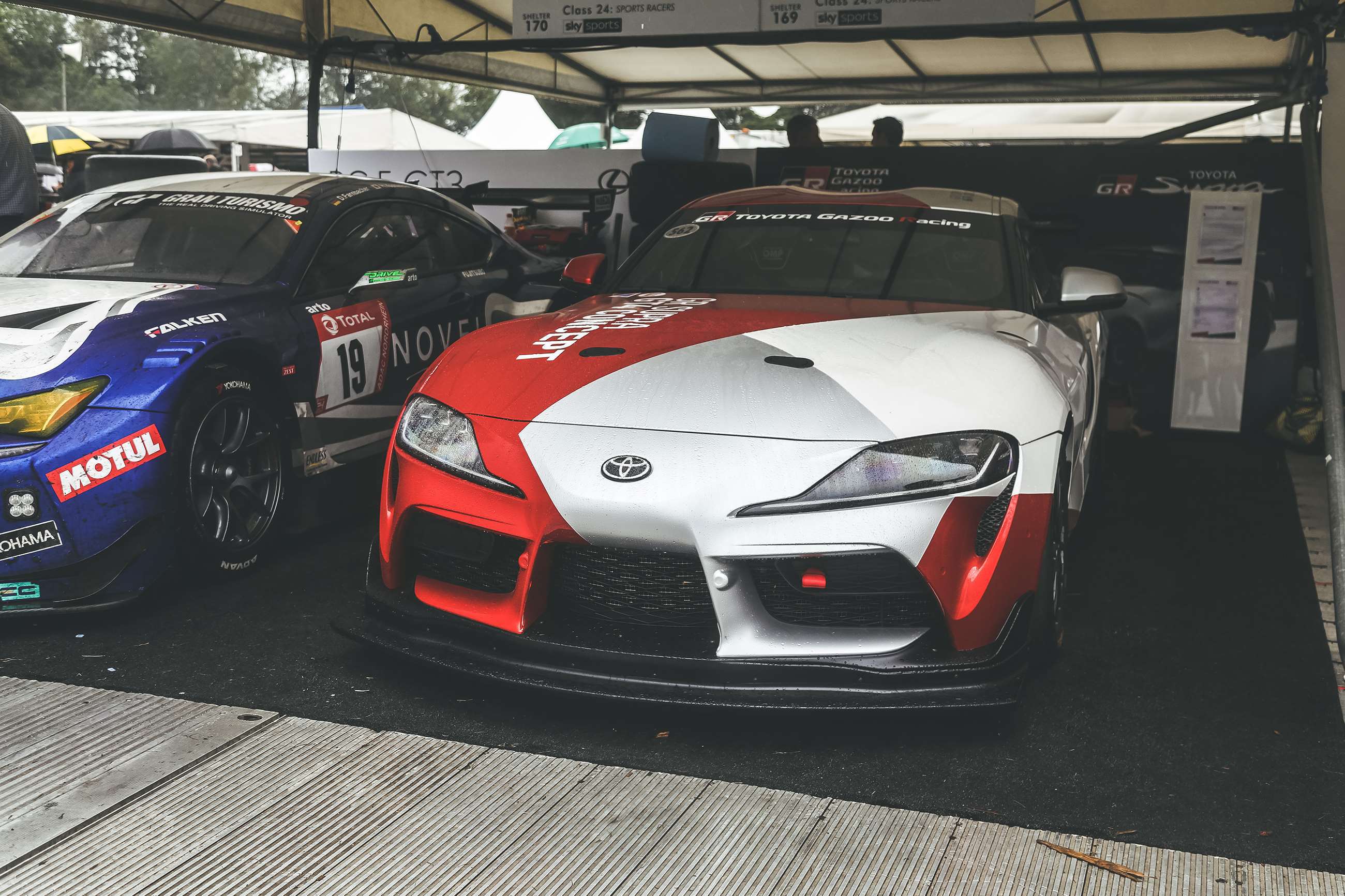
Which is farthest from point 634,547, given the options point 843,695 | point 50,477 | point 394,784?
point 50,477

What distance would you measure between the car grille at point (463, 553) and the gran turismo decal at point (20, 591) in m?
1.21

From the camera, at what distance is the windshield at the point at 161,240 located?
4.42 m

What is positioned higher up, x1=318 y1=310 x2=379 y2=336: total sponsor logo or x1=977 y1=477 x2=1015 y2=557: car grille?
x1=318 y1=310 x2=379 y2=336: total sponsor logo

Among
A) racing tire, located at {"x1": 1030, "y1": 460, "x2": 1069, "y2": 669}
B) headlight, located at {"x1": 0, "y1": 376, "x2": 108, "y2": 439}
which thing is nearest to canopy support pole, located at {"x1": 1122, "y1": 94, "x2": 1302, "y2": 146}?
racing tire, located at {"x1": 1030, "y1": 460, "x2": 1069, "y2": 669}

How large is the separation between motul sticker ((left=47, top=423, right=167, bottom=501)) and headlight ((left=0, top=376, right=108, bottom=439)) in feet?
0.38

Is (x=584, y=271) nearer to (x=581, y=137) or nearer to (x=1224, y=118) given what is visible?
(x=1224, y=118)

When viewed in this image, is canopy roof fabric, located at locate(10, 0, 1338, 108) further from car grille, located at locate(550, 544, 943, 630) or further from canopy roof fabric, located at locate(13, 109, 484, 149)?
car grille, located at locate(550, 544, 943, 630)

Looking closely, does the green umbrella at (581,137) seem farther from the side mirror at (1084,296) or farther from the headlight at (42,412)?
the headlight at (42,412)

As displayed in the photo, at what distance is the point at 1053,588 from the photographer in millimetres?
3217

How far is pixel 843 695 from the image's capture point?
2.68 m

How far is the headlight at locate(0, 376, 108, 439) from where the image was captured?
3.43 m

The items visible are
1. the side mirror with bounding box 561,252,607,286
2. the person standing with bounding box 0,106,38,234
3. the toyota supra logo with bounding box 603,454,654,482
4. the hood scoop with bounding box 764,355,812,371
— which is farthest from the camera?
the person standing with bounding box 0,106,38,234

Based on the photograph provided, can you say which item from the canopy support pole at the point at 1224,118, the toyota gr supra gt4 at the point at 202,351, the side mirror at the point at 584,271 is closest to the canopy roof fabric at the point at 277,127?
the canopy support pole at the point at 1224,118

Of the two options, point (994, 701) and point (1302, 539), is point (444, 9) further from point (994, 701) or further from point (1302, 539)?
point (994, 701)
